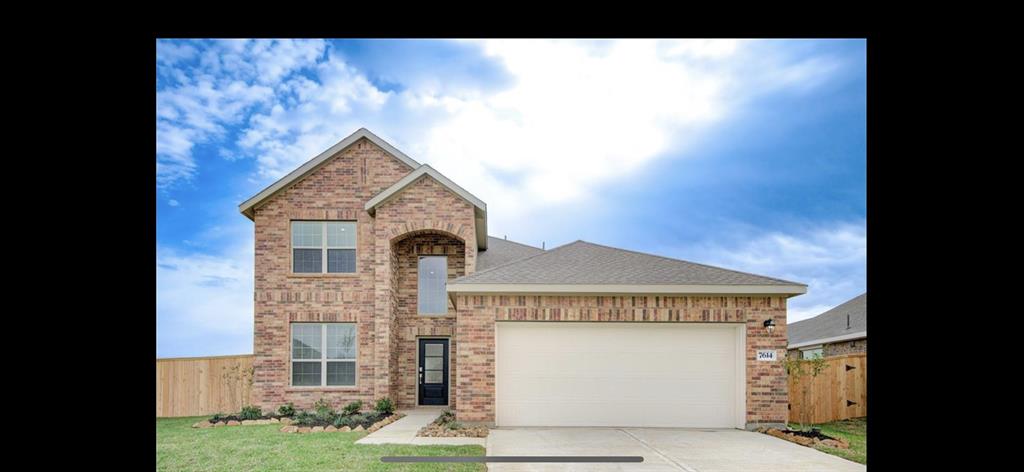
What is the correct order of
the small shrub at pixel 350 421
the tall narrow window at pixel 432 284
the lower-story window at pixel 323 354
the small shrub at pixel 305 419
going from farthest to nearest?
the tall narrow window at pixel 432 284
the lower-story window at pixel 323 354
the small shrub at pixel 305 419
the small shrub at pixel 350 421

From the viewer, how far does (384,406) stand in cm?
1461

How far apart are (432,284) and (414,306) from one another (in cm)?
67

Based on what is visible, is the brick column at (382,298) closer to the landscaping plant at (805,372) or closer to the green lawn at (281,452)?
the green lawn at (281,452)

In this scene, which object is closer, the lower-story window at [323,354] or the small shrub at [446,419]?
the small shrub at [446,419]

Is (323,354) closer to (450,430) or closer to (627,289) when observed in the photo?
(450,430)

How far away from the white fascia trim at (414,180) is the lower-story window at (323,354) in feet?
9.24

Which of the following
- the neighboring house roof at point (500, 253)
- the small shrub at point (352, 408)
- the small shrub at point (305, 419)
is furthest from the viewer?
the neighboring house roof at point (500, 253)

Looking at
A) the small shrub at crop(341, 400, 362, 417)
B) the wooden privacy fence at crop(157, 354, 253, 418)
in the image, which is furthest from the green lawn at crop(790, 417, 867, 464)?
the wooden privacy fence at crop(157, 354, 253, 418)

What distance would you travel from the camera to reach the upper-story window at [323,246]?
1558 centimetres

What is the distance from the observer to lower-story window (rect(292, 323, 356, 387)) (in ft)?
50.4

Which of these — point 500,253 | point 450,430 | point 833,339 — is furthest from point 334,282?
point 833,339

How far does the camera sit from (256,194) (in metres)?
→ 15.2

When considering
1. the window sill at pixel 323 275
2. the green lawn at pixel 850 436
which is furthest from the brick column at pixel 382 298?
the green lawn at pixel 850 436
